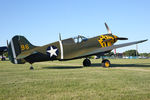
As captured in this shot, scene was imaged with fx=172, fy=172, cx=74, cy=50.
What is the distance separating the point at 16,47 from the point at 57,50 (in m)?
3.73

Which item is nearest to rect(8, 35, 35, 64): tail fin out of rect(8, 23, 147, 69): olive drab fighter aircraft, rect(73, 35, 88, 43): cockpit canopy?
rect(8, 23, 147, 69): olive drab fighter aircraft

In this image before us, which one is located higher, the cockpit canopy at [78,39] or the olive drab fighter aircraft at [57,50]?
the cockpit canopy at [78,39]

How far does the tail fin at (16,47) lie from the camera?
15491mm

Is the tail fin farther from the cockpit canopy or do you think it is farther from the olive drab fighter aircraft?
the cockpit canopy

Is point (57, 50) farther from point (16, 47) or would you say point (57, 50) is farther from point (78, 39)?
point (16, 47)

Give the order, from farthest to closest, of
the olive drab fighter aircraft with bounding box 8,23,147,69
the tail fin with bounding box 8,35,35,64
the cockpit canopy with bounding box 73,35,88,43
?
1. the cockpit canopy with bounding box 73,35,88,43
2. the tail fin with bounding box 8,35,35,64
3. the olive drab fighter aircraft with bounding box 8,23,147,69

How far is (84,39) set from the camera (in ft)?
57.1

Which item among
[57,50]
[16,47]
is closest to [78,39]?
[57,50]

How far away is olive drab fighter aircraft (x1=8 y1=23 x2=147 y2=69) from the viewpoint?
15.2 m

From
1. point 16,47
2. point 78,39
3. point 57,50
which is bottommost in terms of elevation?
point 57,50

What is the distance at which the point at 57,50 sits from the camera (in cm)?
1597

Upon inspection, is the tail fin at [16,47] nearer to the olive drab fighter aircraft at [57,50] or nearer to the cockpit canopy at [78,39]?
the olive drab fighter aircraft at [57,50]

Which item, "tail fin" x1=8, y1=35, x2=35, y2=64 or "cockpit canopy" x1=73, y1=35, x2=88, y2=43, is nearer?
"tail fin" x1=8, y1=35, x2=35, y2=64

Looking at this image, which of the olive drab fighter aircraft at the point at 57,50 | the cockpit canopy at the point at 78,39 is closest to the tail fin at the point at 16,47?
the olive drab fighter aircraft at the point at 57,50
